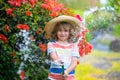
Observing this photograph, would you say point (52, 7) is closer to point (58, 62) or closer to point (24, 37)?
point (24, 37)

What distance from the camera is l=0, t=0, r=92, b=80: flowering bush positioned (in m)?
4.86

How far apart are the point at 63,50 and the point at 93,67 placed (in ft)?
19.4

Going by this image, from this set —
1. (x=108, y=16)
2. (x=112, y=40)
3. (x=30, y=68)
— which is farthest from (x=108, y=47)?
(x=30, y=68)

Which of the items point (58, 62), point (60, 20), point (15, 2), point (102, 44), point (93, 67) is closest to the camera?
point (58, 62)

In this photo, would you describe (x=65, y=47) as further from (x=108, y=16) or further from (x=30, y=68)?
(x=108, y=16)

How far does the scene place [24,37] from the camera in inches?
196

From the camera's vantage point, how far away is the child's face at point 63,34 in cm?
444

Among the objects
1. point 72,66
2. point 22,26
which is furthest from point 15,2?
point 72,66

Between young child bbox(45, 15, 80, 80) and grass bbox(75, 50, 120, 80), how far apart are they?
4600mm

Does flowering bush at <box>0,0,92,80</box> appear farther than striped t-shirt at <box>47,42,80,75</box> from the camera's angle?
Yes

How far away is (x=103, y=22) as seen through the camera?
879cm

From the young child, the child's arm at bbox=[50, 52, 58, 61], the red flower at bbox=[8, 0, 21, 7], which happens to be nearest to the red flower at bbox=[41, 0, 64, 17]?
the red flower at bbox=[8, 0, 21, 7]

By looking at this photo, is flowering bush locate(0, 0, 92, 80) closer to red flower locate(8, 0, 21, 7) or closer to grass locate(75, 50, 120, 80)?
red flower locate(8, 0, 21, 7)

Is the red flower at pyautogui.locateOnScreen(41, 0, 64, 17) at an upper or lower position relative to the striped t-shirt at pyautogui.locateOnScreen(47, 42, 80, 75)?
upper
